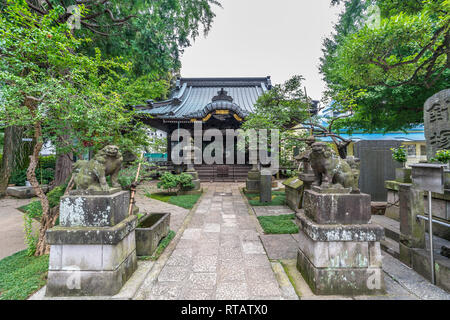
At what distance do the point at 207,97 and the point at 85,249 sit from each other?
1583cm

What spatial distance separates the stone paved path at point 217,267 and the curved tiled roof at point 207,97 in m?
8.86

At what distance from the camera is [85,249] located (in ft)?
7.39

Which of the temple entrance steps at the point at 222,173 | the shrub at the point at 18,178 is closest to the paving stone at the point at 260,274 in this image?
the temple entrance steps at the point at 222,173

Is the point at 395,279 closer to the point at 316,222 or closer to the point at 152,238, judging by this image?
the point at 316,222

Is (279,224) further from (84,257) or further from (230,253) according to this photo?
(84,257)

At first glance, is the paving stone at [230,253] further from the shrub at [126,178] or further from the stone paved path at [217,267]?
the shrub at [126,178]

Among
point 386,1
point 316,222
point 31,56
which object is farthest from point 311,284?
point 386,1

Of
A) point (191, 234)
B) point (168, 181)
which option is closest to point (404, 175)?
point (191, 234)

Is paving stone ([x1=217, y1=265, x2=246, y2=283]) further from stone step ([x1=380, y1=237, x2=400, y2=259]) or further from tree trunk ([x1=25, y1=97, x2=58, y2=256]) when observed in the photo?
tree trunk ([x1=25, y1=97, x2=58, y2=256])

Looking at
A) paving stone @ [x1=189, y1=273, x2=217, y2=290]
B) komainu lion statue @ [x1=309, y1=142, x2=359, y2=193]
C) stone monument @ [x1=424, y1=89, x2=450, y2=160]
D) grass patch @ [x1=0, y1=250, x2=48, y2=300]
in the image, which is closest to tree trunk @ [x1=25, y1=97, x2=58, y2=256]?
grass patch @ [x1=0, y1=250, x2=48, y2=300]

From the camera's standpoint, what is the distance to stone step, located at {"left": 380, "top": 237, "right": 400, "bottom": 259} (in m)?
3.06

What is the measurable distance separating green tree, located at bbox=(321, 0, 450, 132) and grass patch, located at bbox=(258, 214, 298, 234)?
3.29 m

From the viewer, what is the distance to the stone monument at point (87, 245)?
2.22 m

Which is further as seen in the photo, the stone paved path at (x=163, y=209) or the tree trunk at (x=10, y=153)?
the tree trunk at (x=10, y=153)
